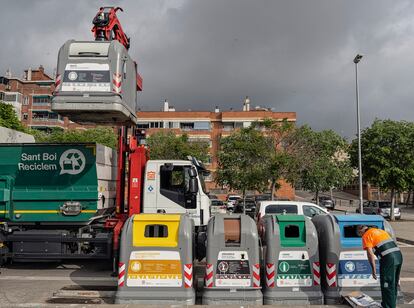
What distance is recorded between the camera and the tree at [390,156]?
2720cm

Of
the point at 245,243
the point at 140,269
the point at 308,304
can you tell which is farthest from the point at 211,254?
the point at 308,304

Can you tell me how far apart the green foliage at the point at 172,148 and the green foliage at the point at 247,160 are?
706 centimetres

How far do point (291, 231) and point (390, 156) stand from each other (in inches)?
866

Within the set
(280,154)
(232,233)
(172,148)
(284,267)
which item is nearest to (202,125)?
(172,148)

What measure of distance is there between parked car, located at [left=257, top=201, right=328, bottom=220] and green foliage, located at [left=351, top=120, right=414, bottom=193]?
1462 centimetres

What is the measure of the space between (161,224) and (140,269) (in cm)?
85

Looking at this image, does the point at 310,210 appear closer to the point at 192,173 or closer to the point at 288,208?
the point at 288,208

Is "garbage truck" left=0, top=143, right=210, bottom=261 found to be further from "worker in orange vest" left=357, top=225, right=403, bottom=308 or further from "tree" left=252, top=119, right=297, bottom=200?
"tree" left=252, top=119, right=297, bottom=200

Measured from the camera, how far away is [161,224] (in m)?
7.71

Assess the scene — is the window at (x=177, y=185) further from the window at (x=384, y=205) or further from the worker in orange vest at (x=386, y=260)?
the window at (x=384, y=205)

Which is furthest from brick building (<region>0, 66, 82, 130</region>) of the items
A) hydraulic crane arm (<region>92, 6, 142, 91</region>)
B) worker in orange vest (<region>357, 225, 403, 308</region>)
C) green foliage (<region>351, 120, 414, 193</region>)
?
worker in orange vest (<region>357, 225, 403, 308</region>)

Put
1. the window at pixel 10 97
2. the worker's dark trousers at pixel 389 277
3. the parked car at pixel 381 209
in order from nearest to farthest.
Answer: the worker's dark trousers at pixel 389 277, the parked car at pixel 381 209, the window at pixel 10 97

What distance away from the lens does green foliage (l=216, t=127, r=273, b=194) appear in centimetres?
3119

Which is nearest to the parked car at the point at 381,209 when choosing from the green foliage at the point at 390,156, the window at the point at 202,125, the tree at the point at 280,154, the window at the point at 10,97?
the green foliage at the point at 390,156
